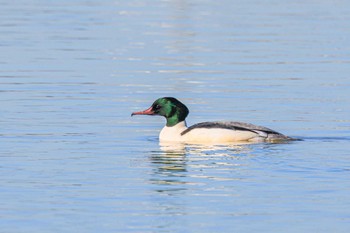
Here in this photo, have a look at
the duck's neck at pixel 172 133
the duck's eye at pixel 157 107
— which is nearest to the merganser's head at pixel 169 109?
the duck's eye at pixel 157 107

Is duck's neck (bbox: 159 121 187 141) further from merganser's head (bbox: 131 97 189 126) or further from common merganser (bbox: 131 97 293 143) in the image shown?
merganser's head (bbox: 131 97 189 126)

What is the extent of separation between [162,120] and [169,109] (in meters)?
2.52

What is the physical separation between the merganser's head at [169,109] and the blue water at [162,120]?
1.34 feet

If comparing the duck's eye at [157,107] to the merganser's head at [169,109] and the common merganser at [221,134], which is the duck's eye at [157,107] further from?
the common merganser at [221,134]

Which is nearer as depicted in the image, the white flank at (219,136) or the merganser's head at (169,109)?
the white flank at (219,136)

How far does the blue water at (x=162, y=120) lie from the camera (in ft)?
41.5

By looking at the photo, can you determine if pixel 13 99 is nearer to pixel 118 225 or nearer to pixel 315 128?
pixel 315 128

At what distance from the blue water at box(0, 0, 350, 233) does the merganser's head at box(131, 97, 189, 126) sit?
409 mm

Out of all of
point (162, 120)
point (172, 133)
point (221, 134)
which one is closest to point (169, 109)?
point (172, 133)

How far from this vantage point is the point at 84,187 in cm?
1378

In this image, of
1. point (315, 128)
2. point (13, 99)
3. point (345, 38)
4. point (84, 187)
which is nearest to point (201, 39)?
point (345, 38)

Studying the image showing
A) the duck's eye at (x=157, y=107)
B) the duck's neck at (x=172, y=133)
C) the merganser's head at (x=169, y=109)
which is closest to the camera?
the duck's neck at (x=172, y=133)

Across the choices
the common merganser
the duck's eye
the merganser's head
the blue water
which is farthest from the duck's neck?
the duck's eye

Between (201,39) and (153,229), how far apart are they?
64.7 feet
